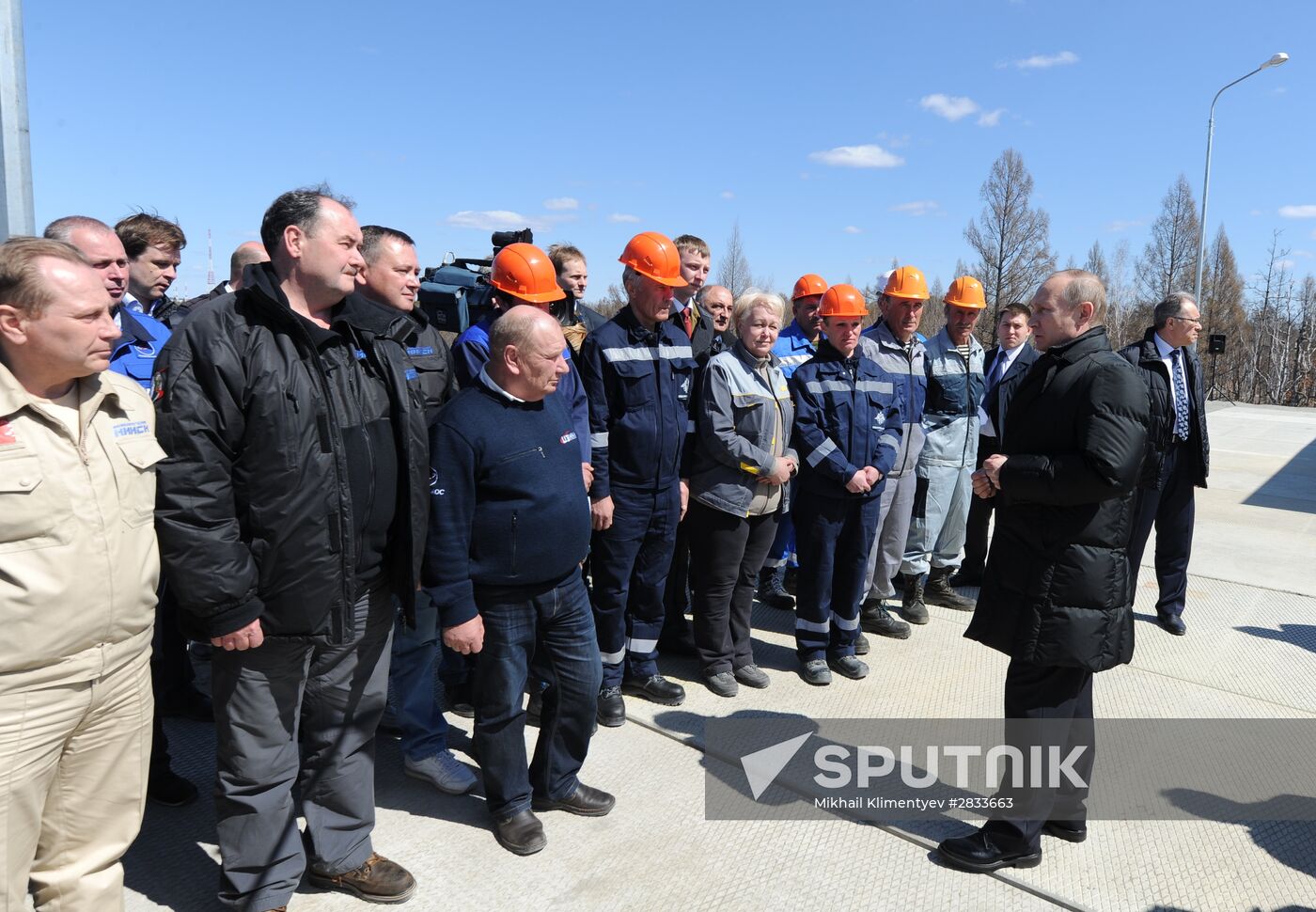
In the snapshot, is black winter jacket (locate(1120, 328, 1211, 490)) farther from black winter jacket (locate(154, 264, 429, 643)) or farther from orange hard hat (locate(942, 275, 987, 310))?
black winter jacket (locate(154, 264, 429, 643))

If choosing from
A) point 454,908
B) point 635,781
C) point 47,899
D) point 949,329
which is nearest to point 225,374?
point 47,899

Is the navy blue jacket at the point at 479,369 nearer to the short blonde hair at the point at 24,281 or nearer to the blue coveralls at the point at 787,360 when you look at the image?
the short blonde hair at the point at 24,281

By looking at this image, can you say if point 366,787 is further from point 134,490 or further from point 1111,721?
point 1111,721

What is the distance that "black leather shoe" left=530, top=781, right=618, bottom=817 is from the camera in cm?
311

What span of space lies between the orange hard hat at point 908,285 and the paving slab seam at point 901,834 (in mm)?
2650

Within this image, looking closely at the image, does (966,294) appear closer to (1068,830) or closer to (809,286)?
(809,286)

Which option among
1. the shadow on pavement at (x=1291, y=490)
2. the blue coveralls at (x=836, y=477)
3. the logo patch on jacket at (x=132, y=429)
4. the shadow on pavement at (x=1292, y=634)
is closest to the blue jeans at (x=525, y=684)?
the logo patch on jacket at (x=132, y=429)

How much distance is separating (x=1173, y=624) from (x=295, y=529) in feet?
16.8

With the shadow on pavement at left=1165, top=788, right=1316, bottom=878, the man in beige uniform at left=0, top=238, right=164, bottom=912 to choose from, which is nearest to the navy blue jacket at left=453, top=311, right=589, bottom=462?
the man in beige uniform at left=0, top=238, right=164, bottom=912

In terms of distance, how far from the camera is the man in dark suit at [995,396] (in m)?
5.55

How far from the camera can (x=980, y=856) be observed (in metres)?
2.85

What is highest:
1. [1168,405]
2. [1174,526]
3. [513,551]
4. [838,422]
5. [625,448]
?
[1168,405]

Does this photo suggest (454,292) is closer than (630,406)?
No

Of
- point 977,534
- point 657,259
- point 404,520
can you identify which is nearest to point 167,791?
point 404,520
